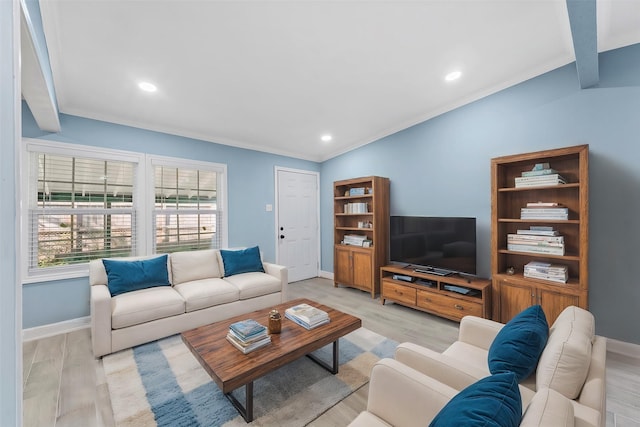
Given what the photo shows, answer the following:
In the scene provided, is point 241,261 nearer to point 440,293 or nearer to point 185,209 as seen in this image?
→ point 185,209

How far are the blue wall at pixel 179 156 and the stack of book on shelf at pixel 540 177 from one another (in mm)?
3528

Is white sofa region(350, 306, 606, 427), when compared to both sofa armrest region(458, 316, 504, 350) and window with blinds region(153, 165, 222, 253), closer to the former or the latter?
sofa armrest region(458, 316, 504, 350)

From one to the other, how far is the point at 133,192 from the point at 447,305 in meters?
4.19

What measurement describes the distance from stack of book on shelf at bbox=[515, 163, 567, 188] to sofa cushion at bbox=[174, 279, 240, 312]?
337cm

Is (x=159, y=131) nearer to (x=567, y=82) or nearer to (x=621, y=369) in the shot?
(x=567, y=82)

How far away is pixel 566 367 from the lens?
3.47 ft

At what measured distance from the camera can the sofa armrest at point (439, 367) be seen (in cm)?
125

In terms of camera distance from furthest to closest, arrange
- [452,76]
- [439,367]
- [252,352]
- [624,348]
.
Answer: [452,76] < [624,348] < [252,352] < [439,367]

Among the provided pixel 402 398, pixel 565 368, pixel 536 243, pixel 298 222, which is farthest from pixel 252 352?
pixel 298 222

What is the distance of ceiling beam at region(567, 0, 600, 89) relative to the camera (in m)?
1.58

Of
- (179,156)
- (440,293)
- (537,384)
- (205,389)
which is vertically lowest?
(205,389)

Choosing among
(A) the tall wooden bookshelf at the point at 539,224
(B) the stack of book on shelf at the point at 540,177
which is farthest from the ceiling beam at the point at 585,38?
(B) the stack of book on shelf at the point at 540,177

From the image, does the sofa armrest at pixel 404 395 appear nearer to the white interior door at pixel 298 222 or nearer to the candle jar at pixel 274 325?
the candle jar at pixel 274 325

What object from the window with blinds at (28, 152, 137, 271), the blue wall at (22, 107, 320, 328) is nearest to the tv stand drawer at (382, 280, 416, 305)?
the blue wall at (22, 107, 320, 328)
